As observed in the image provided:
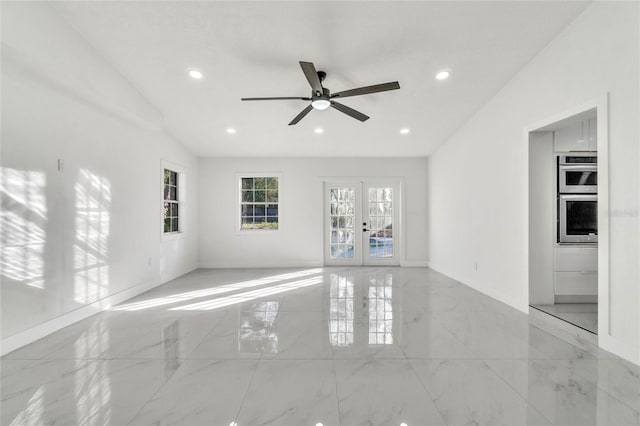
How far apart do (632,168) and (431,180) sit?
13.9 feet

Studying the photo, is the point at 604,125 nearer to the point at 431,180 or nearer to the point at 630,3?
the point at 630,3

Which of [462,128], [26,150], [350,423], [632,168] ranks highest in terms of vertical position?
[462,128]

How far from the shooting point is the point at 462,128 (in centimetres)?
470

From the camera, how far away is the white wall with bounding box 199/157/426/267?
6.46m

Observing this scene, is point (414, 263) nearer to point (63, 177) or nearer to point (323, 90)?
point (323, 90)

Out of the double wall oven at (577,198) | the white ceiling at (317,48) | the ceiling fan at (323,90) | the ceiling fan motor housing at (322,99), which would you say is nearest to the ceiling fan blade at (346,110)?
the ceiling fan at (323,90)

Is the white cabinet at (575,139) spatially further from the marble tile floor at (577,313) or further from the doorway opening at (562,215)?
the marble tile floor at (577,313)

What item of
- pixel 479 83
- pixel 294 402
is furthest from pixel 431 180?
pixel 294 402

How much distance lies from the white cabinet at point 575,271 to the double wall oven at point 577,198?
4.8 inches

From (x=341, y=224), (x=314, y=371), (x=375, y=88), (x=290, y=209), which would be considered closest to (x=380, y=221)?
(x=341, y=224)

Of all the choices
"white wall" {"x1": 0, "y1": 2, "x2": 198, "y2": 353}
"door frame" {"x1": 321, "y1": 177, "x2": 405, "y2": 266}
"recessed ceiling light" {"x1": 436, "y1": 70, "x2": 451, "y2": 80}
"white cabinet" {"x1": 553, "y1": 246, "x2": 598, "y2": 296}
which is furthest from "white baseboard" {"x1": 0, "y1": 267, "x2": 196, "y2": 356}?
"white cabinet" {"x1": 553, "y1": 246, "x2": 598, "y2": 296}

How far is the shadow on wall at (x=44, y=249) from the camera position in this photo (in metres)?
2.39

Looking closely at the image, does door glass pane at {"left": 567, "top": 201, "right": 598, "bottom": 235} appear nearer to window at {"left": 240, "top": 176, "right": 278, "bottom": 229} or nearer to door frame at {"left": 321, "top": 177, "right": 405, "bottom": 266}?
door frame at {"left": 321, "top": 177, "right": 405, "bottom": 266}

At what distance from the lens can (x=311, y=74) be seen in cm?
250
